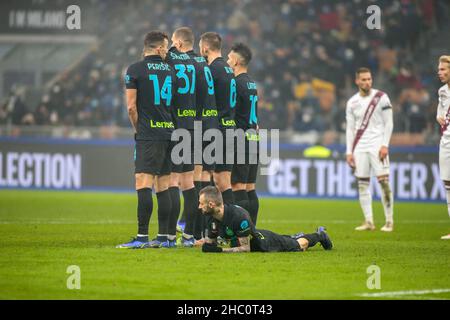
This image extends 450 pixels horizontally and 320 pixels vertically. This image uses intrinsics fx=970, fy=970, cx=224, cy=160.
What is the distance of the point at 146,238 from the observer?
11.2m

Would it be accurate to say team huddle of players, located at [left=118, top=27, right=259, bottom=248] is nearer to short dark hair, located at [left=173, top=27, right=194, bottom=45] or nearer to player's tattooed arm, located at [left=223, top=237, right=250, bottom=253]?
short dark hair, located at [left=173, top=27, right=194, bottom=45]

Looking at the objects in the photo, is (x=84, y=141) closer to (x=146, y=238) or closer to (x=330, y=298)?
(x=146, y=238)

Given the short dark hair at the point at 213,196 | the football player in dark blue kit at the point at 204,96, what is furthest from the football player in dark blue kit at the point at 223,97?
the short dark hair at the point at 213,196

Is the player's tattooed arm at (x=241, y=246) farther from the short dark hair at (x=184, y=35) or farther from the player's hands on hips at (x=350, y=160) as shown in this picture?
the player's hands on hips at (x=350, y=160)

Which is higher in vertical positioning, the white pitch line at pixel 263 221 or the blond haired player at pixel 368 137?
the blond haired player at pixel 368 137

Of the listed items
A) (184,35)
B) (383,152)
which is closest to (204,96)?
(184,35)

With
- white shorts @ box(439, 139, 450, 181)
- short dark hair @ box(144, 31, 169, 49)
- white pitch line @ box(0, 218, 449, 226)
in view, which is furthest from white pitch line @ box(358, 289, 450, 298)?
white pitch line @ box(0, 218, 449, 226)

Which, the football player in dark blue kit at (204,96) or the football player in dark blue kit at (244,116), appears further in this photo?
the football player in dark blue kit at (244,116)

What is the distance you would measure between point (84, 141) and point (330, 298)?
54.0 ft

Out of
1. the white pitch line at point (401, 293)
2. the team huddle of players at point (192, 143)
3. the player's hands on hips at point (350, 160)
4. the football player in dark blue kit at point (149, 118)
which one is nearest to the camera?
the white pitch line at point (401, 293)

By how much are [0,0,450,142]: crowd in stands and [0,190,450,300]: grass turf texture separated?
826 cm

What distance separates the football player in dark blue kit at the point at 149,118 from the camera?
36.1 ft

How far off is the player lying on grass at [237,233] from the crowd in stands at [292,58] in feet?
39.5

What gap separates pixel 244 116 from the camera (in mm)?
12328
